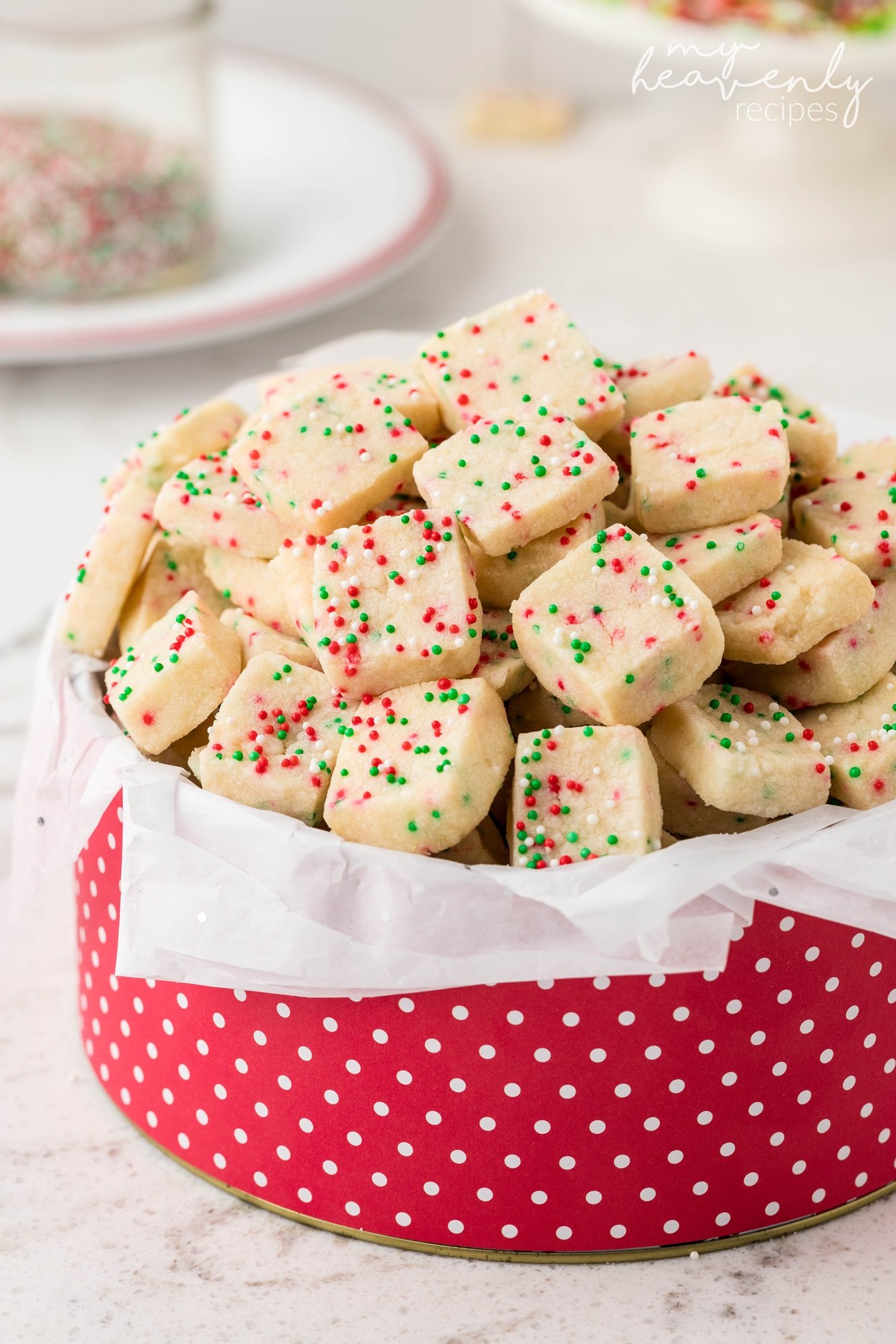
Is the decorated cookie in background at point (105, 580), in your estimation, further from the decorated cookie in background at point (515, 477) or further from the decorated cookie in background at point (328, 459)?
the decorated cookie in background at point (515, 477)

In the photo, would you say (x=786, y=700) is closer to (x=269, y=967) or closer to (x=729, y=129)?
(x=269, y=967)

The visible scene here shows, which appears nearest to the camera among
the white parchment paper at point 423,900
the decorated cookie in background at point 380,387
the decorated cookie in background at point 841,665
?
the white parchment paper at point 423,900

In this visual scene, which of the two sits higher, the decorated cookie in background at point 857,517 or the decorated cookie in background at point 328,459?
the decorated cookie in background at point 328,459

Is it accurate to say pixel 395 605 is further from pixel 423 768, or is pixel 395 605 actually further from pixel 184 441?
pixel 184 441

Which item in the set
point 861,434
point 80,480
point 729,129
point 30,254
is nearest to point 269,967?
point 861,434

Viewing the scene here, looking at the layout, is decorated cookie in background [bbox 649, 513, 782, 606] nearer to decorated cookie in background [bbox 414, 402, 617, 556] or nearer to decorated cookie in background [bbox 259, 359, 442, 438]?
decorated cookie in background [bbox 414, 402, 617, 556]

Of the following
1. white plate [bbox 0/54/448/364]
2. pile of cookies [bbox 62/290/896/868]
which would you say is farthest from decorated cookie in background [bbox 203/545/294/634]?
white plate [bbox 0/54/448/364]

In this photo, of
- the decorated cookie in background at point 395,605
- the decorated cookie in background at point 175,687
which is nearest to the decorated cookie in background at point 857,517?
the decorated cookie in background at point 395,605
